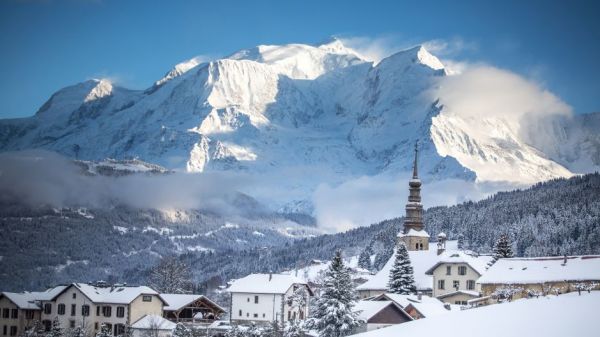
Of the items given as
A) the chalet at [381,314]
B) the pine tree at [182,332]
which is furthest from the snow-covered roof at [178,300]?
the chalet at [381,314]

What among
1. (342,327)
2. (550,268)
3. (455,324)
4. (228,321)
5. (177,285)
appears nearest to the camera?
(455,324)

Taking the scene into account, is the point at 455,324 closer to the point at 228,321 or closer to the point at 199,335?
the point at 199,335

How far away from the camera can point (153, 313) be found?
12262 cm

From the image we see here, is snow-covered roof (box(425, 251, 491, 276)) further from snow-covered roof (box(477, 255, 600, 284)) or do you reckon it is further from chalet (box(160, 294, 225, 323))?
chalet (box(160, 294, 225, 323))

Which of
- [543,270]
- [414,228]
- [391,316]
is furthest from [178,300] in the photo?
[543,270]

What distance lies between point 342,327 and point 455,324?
36.4m

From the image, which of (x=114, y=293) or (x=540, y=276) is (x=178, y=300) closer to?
(x=114, y=293)

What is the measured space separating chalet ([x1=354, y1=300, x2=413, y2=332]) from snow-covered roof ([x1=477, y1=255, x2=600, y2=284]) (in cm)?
934

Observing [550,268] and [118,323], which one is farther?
[118,323]

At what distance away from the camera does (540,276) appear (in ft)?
333

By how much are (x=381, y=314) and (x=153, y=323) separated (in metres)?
26.6

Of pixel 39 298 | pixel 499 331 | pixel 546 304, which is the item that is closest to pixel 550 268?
pixel 546 304

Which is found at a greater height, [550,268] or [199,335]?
[550,268]

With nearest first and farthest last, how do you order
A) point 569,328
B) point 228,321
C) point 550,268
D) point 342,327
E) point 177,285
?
1. point 569,328
2. point 342,327
3. point 550,268
4. point 228,321
5. point 177,285
